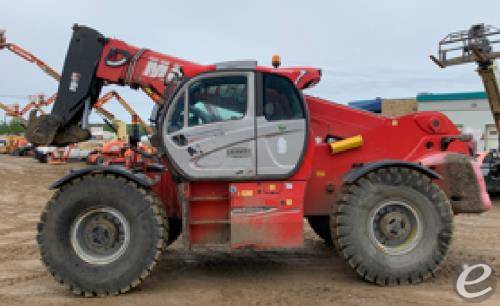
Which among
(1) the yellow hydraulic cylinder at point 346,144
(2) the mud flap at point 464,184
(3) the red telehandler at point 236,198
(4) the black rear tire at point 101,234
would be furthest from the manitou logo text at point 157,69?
(2) the mud flap at point 464,184

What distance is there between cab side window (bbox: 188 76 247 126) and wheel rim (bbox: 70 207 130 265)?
139cm

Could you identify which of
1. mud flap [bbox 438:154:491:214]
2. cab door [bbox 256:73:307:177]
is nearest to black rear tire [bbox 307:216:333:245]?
mud flap [bbox 438:154:491:214]

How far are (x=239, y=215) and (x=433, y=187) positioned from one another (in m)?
2.31

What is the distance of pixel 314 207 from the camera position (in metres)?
6.84

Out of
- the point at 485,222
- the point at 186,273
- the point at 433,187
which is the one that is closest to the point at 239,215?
the point at 186,273

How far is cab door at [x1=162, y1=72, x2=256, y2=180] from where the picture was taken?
6180 millimetres

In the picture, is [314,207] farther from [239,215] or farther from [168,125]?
[168,125]

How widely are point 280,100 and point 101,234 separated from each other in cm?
257

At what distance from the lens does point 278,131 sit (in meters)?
6.21

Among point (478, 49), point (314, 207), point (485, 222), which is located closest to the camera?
point (314, 207)

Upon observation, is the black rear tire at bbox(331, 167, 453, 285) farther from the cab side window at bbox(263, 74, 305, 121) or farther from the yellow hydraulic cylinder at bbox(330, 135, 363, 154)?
the cab side window at bbox(263, 74, 305, 121)

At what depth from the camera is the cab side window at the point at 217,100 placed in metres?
6.25

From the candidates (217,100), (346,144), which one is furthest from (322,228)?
(217,100)

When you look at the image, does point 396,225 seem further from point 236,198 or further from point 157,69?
point 157,69
